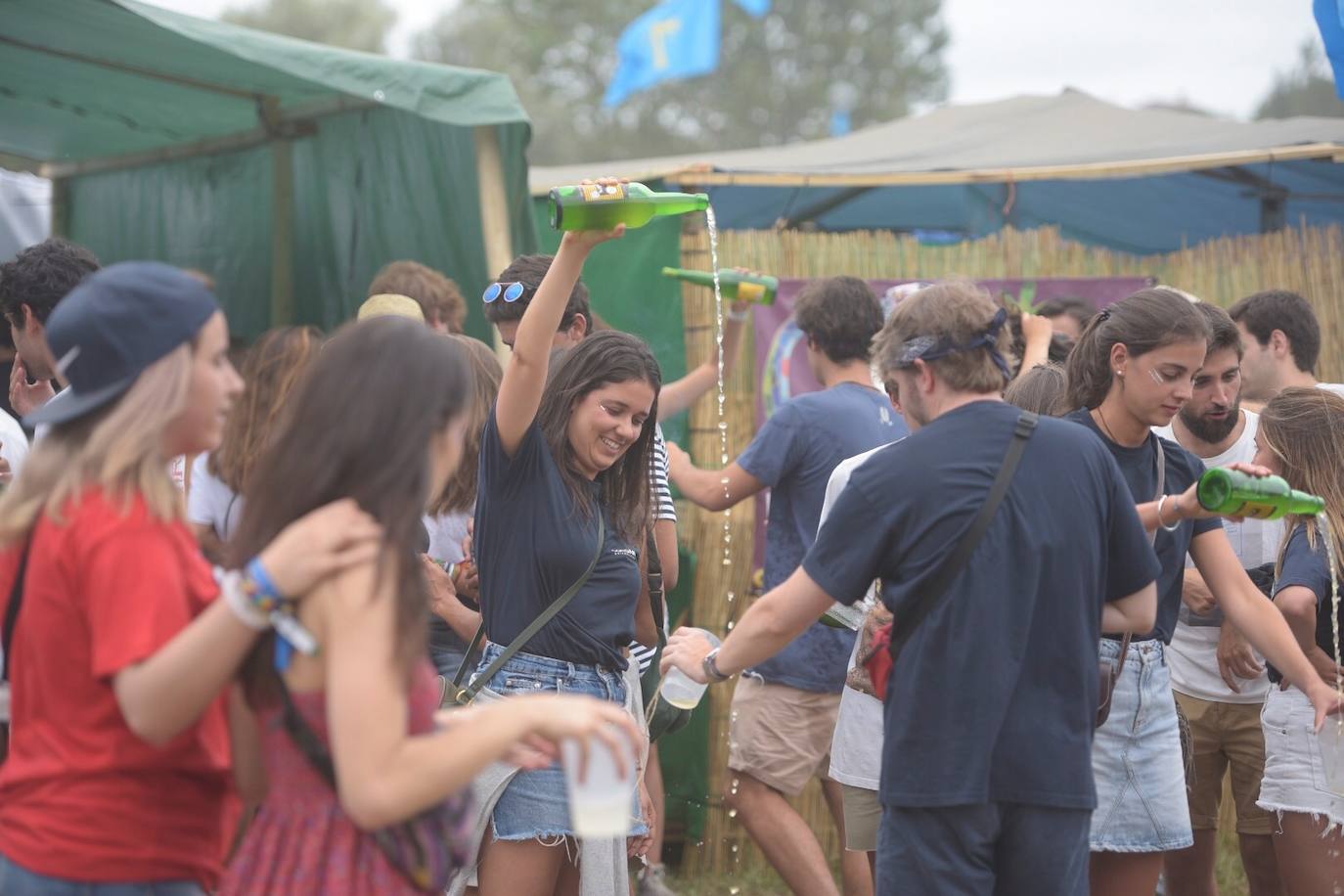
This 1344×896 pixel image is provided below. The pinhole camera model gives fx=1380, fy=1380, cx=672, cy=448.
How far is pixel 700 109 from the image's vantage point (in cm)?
3891

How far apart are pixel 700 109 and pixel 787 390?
33758mm

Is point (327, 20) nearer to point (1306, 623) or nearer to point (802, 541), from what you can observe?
point (802, 541)

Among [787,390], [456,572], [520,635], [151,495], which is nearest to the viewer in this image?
[151,495]

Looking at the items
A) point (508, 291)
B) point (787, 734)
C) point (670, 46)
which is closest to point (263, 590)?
point (508, 291)

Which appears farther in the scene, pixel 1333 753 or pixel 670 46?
pixel 670 46

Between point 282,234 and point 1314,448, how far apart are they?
5323 mm

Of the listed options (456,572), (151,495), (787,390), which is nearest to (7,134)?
(787,390)

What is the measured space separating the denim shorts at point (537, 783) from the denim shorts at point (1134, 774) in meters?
1.26

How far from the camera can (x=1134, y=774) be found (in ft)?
12.0

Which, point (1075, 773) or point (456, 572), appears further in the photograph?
point (456, 572)

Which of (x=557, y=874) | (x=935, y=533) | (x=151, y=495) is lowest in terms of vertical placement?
(x=557, y=874)

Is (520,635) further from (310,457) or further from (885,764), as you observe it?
(310,457)

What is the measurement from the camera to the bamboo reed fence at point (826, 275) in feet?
19.6

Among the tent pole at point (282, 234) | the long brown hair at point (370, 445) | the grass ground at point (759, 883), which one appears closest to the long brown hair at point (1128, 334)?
the long brown hair at point (370, 445)
